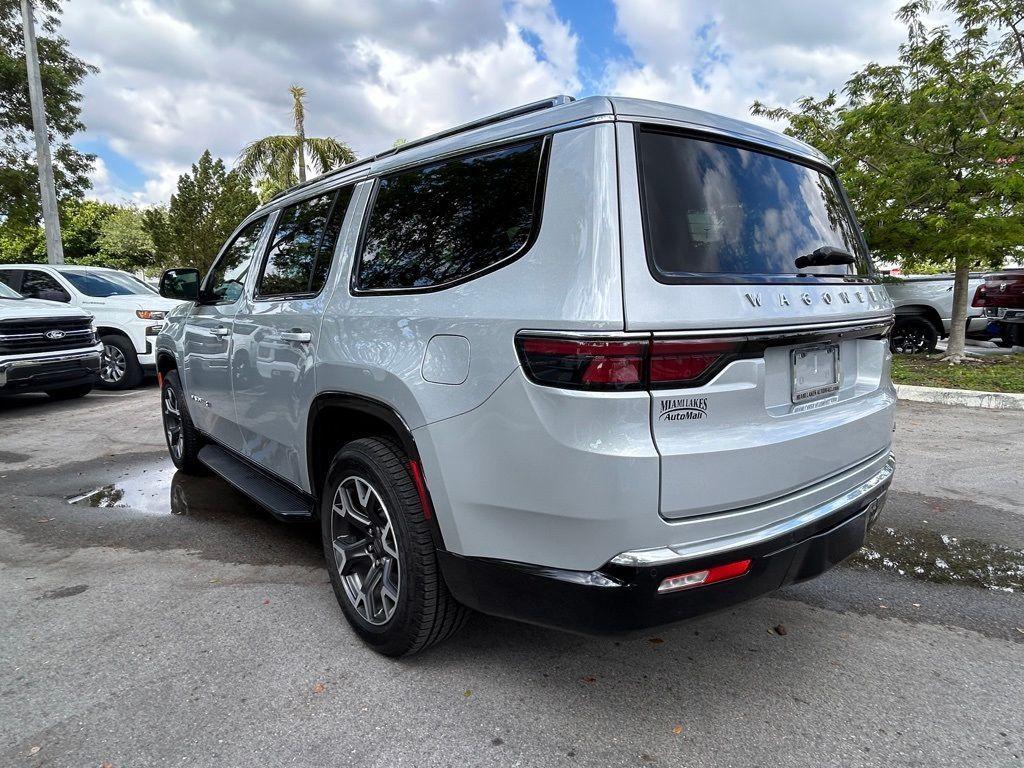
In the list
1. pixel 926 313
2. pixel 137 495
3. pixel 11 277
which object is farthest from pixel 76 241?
pixel 926 313

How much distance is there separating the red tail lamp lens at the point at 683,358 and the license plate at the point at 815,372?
38cm

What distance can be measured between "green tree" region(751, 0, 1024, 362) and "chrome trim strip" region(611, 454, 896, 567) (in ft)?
24.3

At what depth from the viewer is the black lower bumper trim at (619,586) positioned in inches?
73.5

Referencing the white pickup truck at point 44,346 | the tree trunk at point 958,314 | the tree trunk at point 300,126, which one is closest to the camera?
the white pickup truck at point 44,346

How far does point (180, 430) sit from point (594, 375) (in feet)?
14.1

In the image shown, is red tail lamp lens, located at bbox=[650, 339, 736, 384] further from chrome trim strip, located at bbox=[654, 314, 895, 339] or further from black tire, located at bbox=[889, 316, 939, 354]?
black tire, located at bbox=[889, 316, 939, 354]

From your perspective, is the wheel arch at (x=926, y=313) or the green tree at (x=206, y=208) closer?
the wheel arch at (x=926, y=313)

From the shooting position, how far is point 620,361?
1.80 m

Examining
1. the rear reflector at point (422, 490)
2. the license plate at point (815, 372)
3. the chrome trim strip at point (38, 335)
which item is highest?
the license plate at point (815, 372)

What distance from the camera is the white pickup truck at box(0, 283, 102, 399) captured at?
748 centimetres

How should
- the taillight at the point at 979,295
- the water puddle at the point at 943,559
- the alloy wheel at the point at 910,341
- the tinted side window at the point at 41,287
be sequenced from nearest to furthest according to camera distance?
the water puddle at the point at 943,559 < the tinted side window at the point at 41,287 < the alloy wheel at the point at 910,341 < the taillight at the point at 979,295

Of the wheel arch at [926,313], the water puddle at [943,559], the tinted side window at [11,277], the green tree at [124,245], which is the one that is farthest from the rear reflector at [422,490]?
the green tree at [124,245]

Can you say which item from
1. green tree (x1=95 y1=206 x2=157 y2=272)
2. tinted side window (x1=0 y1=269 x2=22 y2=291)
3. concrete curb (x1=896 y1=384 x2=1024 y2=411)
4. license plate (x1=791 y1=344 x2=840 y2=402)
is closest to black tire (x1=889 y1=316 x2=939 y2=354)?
concrete curb (x1=896 y1=384 x2=1024 y2=411)

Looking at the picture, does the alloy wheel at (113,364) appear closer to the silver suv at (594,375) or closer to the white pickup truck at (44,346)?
the white pickup truck at (44,346)
